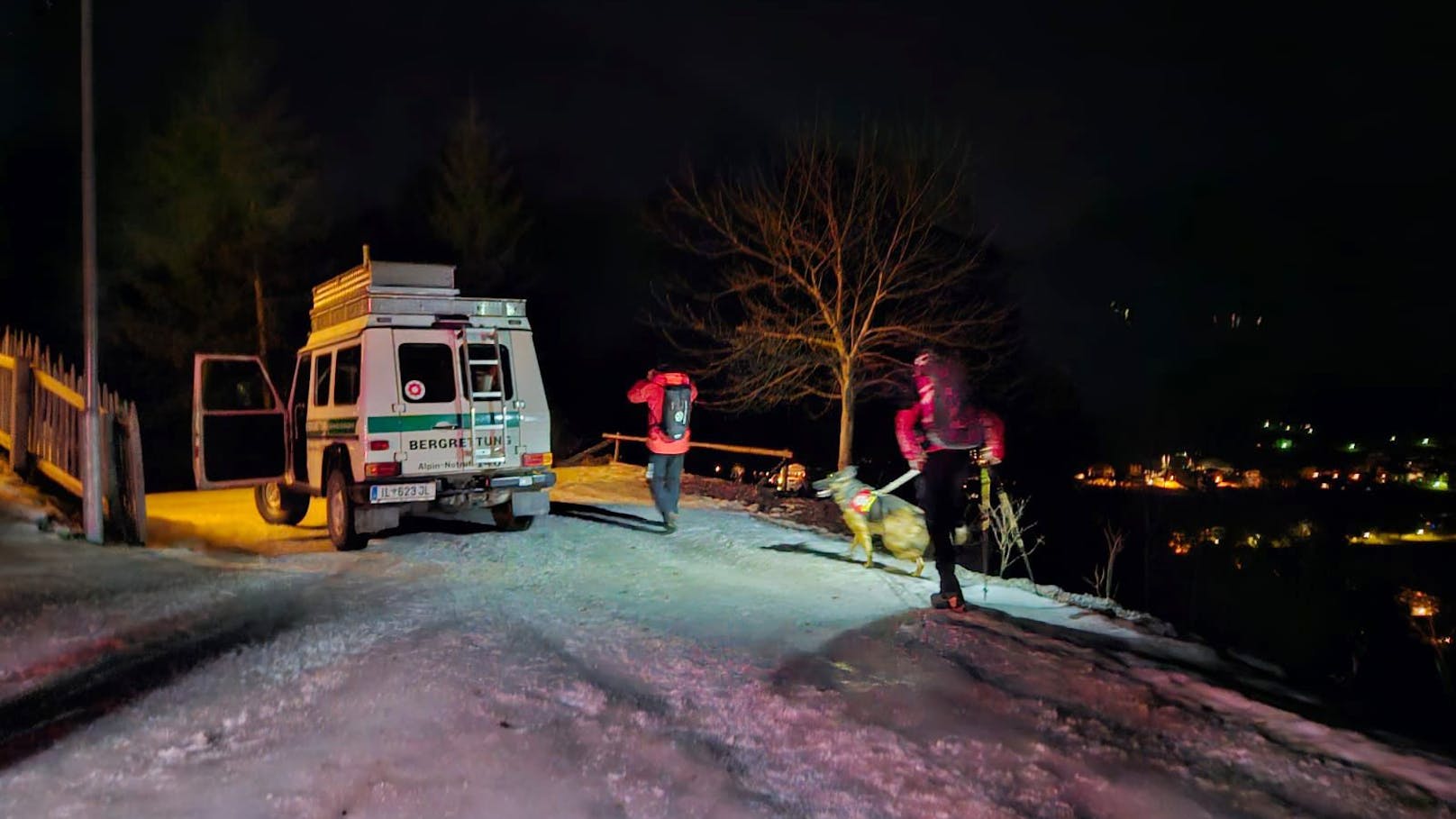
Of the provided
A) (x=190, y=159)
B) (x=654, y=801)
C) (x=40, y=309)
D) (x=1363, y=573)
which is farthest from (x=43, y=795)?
(x=1363, y=573)

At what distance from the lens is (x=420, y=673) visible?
4984mm

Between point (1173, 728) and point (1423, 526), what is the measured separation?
4774 cm

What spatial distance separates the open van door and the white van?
3.47 ft

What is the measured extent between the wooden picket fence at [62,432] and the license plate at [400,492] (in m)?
2.44

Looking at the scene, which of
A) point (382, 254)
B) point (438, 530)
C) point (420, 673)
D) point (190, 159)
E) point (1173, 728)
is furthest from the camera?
point (382, 254)

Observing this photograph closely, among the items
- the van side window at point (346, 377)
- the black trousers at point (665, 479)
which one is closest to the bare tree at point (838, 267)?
the black trousers at point (665, 479)

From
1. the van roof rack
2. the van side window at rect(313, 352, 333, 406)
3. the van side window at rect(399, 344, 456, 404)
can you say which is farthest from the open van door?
the van side window at rect(399, 344, 456, 404)

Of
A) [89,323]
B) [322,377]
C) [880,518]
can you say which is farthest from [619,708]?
[89,323]

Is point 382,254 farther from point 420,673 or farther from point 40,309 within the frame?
point 420,673

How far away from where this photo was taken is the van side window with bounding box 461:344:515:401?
32.5 ft

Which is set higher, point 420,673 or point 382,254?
point 382,254

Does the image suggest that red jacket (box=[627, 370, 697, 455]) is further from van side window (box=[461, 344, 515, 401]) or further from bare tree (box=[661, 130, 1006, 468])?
bare tree (box=[661, 130, 1006, 468])

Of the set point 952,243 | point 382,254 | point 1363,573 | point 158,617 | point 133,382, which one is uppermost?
point 382,254

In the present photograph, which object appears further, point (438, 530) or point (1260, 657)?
point (438, 530)
